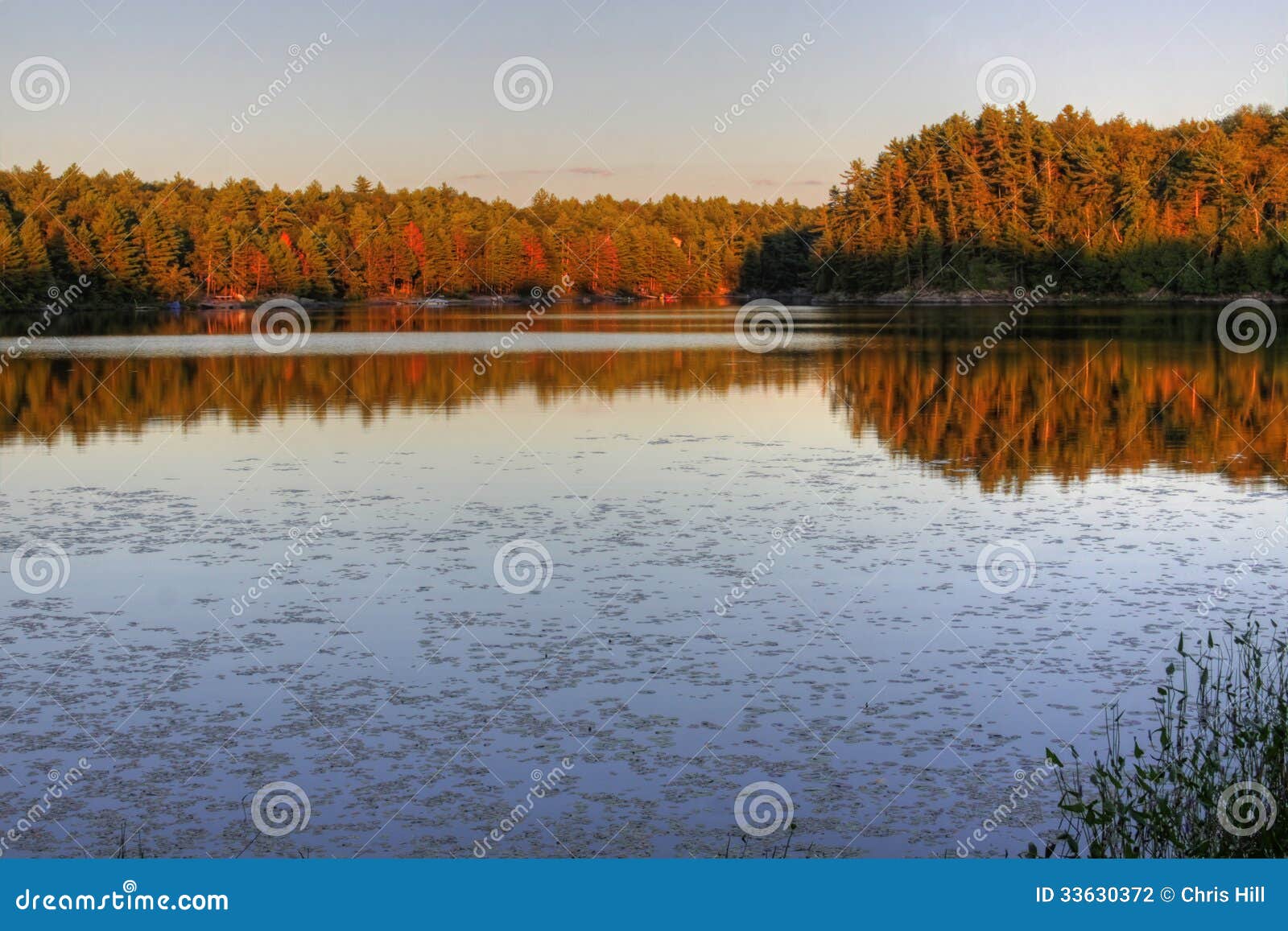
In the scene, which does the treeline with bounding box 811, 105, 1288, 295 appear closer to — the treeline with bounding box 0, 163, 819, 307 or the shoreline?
the shoreline

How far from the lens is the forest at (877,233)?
9531 centimetres

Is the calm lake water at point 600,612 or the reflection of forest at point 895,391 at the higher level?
the reflection of forest at point 895,391

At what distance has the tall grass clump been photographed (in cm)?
606

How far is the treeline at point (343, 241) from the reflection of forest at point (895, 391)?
6018cm

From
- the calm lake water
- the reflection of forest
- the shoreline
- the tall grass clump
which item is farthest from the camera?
the shoreline

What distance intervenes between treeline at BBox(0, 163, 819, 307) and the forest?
0.23 m

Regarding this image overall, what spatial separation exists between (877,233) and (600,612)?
333ft

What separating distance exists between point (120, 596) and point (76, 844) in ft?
17.5

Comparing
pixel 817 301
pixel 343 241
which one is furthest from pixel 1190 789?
pixel 343 241

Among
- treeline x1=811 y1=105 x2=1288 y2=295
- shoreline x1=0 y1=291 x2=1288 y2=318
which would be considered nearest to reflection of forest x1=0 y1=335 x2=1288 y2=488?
shoreline x1=0 y1=291 x2=1288 y2=318

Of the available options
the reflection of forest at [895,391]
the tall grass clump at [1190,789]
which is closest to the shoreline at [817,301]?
the reflection of forest at [895,391]

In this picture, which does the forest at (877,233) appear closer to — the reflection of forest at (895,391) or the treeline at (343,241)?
the treeline at (343,241)

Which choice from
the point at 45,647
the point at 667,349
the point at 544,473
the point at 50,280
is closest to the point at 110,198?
the point at 50,280

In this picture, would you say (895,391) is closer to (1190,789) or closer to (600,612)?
(600,612)
